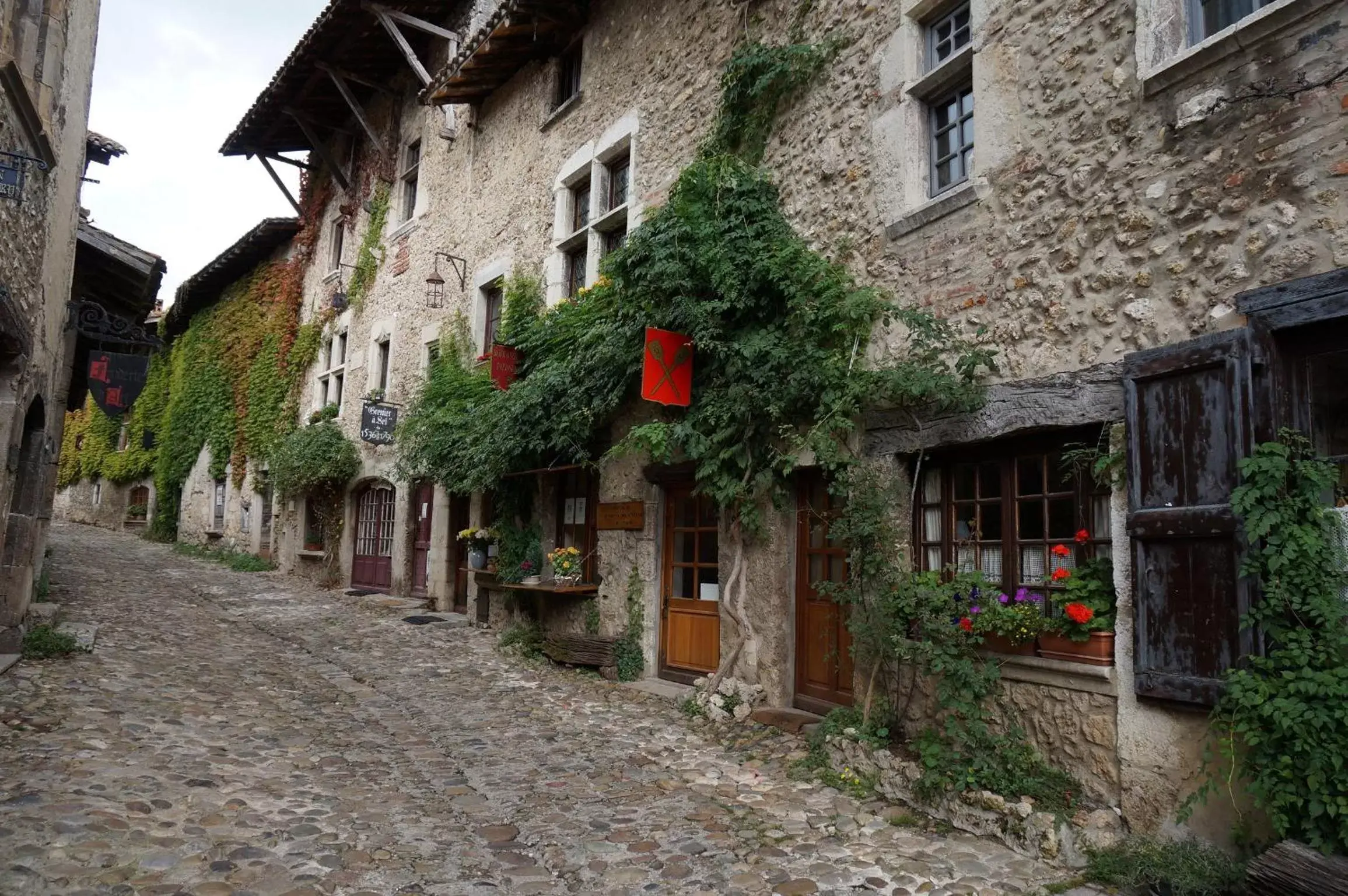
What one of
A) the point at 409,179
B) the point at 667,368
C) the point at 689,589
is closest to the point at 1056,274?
the point at 667,368

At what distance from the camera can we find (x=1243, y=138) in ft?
11.7

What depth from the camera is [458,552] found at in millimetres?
11016

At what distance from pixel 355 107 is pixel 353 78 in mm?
442

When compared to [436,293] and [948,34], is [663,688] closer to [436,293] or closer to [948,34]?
[948,34]

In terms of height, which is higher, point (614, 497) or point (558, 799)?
point (614, 497)

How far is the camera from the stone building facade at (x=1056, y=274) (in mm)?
3426

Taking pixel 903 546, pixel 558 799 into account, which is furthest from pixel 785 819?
pixel 903 546

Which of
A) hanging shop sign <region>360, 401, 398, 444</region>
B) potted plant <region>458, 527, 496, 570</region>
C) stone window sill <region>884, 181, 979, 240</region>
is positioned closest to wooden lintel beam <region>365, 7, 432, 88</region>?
hanging shop sign <region>360, 401, 398, 444</region>

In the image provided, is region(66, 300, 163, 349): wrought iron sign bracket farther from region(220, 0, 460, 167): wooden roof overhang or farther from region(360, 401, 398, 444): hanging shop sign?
region(220, 0, 460, 167): wooden roof overhang

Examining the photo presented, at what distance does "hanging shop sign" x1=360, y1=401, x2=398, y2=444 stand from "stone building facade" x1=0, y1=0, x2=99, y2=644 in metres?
3.55

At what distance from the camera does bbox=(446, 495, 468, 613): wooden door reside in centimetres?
1088

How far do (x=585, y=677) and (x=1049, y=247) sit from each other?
4.76m

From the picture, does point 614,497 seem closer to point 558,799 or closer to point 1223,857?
point 558,799

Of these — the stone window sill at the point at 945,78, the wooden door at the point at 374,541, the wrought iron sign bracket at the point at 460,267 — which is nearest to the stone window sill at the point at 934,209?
the stone window sill at the point at 945,78
